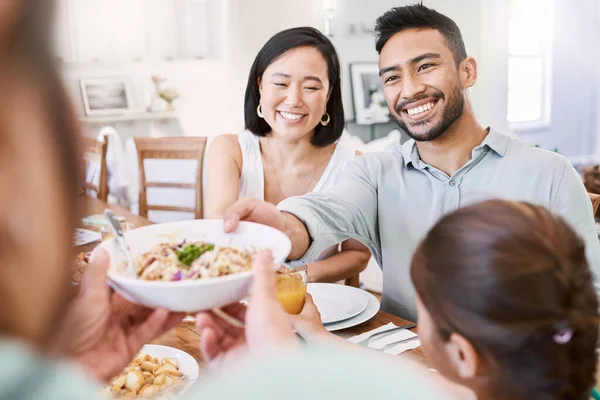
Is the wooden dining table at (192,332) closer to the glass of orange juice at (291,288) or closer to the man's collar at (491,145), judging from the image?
the glass of orange juice at (291,288)

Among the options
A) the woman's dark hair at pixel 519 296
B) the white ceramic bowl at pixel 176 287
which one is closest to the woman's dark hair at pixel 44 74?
the white ceramic bowl at pixel 176 287

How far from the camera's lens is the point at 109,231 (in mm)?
485

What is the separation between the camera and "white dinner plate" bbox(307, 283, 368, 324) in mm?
610

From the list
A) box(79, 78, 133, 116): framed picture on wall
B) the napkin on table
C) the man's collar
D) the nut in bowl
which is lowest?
the napkin on table

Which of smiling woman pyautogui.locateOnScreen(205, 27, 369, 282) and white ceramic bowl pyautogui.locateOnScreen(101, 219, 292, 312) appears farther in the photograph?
smiling woman pyautogui.locateOnScreen(205, 27, 369, 282)

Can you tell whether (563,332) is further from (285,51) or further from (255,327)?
(285,51)

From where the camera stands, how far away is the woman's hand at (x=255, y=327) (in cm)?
33

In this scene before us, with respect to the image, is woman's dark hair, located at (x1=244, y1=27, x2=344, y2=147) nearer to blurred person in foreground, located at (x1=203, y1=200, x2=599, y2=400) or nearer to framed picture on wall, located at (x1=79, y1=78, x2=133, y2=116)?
framed picture on wall, located at (x1=79, y1=78, x2=133, y2=116)

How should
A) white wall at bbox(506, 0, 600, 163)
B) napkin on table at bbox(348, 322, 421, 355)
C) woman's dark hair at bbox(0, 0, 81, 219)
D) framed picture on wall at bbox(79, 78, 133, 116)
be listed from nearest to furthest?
woman's dark hair at bbox(0, 0, 81, 219) < framed picture on wall at bbox(79, 78, 133, 116) < napkin on table at bbox(348, 322, 421, 355) < white wall at bbox(506, 0, 600, 163)

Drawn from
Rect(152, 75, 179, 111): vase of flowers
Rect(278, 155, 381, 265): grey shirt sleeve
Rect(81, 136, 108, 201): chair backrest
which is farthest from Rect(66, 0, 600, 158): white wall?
Rect(81, 136, 108, 201): chair backrest

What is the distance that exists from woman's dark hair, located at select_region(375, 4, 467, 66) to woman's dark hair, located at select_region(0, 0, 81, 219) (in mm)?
479

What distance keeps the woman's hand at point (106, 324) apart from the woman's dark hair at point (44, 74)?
9 cm

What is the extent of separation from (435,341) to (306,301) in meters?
0.23

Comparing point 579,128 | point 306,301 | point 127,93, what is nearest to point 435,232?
point 306,301
